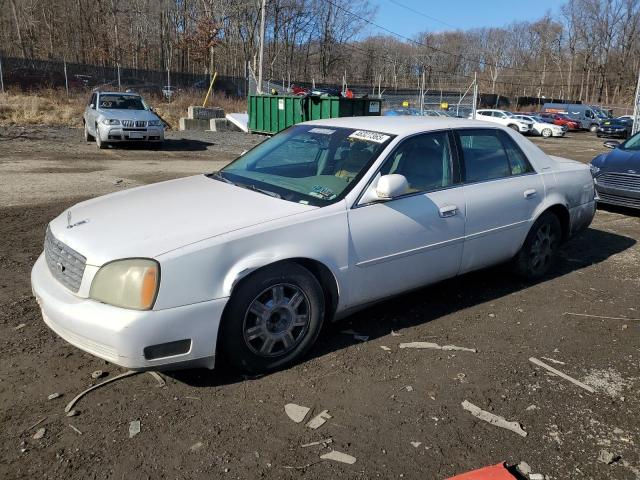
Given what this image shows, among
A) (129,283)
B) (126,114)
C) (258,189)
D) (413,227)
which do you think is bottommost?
(129,283)

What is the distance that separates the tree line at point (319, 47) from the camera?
50.9 metres

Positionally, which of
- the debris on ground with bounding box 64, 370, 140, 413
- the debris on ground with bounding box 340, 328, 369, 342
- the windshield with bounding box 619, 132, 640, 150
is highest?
the windshield with bounding box 619, 132, 640, 150

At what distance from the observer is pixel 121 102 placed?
53.1 ft

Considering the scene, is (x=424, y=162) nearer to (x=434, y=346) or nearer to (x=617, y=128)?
(x=434, y=346)

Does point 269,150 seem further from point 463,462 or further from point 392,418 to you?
point 463,462

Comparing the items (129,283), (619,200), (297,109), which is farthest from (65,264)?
(297,109)

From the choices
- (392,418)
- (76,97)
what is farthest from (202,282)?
(76,97)

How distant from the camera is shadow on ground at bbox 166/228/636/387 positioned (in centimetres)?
337

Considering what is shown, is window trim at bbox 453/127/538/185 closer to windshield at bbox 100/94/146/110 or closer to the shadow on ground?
the shadow on ground

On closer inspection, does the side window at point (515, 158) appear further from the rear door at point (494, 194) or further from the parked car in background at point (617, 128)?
the parked car in background at point (617, 128)

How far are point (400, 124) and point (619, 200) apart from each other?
561 centimetres

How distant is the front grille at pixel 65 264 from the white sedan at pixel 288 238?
→ 0.01 meters

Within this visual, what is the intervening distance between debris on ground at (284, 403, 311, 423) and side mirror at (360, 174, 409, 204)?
55.1 inches

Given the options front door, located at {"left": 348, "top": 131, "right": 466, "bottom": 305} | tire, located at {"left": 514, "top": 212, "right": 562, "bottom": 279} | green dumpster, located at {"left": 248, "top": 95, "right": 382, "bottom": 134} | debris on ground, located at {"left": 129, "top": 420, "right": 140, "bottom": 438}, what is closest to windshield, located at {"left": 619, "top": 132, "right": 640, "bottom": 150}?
tire, located at {"left": 514, "top": 212, "right": 562, "bottom": 279}
